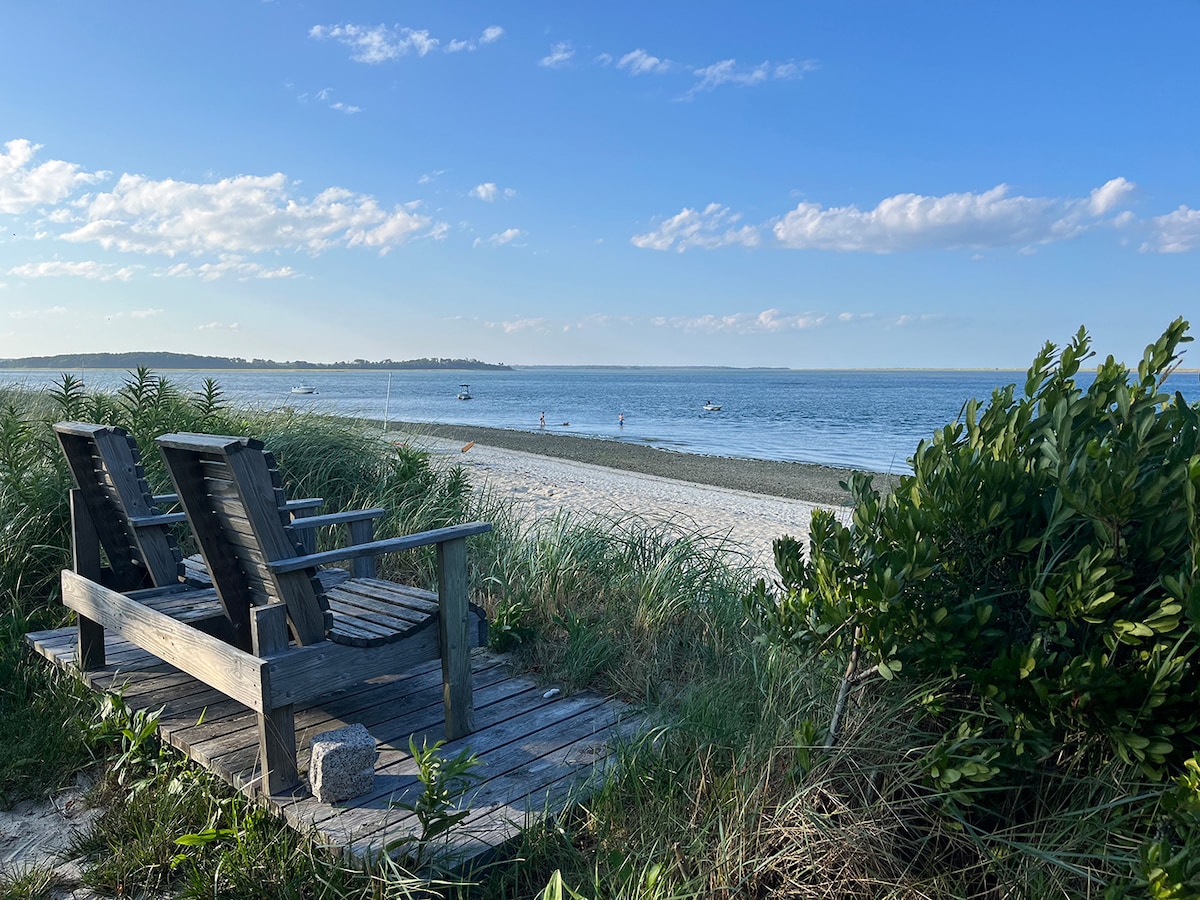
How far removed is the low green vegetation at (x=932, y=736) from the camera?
1963 mm

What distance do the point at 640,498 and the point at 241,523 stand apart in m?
11.1

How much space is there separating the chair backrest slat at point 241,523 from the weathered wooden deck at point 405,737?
1.84ft

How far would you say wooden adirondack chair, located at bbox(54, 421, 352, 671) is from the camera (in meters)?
3.69

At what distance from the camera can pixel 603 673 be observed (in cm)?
402

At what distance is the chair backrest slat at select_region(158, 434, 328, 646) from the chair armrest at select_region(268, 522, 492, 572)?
60 mm

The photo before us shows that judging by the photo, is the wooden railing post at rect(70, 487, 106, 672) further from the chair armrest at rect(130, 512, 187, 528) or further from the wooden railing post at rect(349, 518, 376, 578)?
the wooden railing post at rect(349, 518, 376, 578)

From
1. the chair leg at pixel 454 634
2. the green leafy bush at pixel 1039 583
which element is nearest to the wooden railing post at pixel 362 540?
the chair leg at pixel 454 634

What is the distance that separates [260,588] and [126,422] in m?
4.05

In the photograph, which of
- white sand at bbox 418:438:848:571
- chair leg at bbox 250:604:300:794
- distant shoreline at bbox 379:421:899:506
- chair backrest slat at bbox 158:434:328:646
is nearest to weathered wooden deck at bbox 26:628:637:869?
chair leg at bbox 250:604:300:794

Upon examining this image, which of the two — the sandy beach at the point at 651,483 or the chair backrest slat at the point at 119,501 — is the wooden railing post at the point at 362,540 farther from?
the sandy beach at the point at 651,483

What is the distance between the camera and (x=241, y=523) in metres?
2.86

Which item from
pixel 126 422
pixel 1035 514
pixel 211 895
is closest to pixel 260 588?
pixel 211 895

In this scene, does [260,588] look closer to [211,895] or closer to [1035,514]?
[211,895]

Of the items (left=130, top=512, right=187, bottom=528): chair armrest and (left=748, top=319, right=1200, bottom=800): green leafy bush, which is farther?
(left=130, top=512, right=187, bottom=528): chair armrest
